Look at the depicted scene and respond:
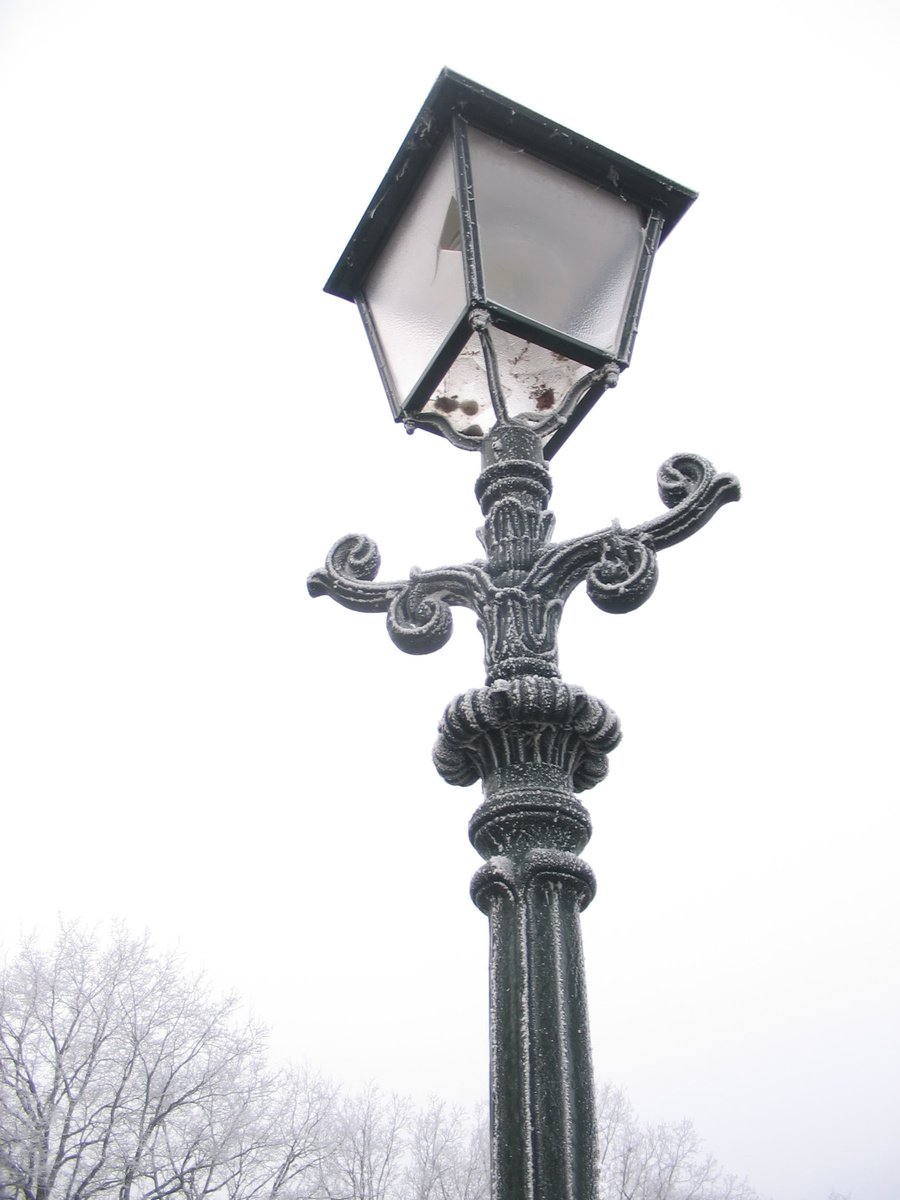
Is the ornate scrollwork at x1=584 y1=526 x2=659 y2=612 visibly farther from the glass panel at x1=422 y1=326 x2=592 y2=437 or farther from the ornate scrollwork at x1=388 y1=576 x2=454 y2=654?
the glass panel at x1=422 y1=326 x2=592 y2=437

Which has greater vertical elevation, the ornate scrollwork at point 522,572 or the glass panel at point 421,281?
the glass panel at point 421,281

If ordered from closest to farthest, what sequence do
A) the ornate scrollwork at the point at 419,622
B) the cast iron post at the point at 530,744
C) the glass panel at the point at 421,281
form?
the cast iron post at the point at 530,744
the ornate scrollwork at the point at 419,622
the glass panel at the point at 421,281

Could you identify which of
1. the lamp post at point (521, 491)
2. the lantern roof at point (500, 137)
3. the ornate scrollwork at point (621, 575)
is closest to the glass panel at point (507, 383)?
the lamp post at point (521, 491)

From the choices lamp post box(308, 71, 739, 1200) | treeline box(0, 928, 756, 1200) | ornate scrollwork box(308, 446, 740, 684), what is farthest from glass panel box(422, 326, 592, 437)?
treeline box(0, 928, 756, 1200)

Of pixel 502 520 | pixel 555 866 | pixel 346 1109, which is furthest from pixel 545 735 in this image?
pixel 346 1109

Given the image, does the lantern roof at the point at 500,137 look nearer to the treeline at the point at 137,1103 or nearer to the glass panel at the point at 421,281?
the glass panel at the point at 421,281

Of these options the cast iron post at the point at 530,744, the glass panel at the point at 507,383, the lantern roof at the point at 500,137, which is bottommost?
the cast iron post at the point at 530,744

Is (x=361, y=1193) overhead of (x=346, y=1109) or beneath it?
beneath

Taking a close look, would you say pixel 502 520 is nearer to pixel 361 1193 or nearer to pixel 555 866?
Answer: pixel 555 866

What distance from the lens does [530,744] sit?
216cm

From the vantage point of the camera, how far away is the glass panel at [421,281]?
282 cm

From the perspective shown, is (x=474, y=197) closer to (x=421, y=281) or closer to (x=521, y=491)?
(x=421, y=281)

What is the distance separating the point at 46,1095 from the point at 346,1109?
11583 millimetres

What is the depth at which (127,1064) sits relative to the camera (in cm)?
2200
